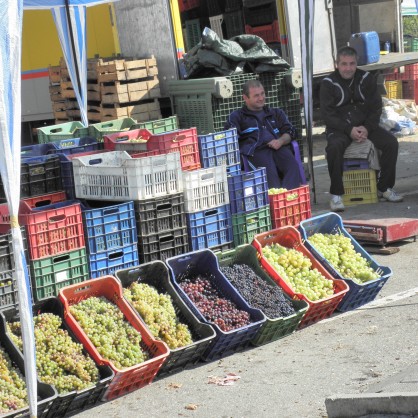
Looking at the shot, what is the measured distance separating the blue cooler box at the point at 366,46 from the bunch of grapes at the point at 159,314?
9747 mm

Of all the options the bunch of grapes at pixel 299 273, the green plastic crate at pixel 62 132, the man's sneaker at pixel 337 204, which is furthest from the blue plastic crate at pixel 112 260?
the man's sneaker at pixel 337 204

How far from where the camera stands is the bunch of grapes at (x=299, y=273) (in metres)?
7.06

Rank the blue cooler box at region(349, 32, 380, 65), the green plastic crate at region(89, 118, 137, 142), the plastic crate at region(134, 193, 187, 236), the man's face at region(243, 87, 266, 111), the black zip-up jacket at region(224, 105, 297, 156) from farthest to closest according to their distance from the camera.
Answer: the blue cooler box at region(349, 32, 380, 65) → the green plastic crate at region(89, 118, 137, 142) → the black zip-up jacket at region(224, 105, 297, 156) → the man's face at region(243, 87, 266, 111) → the plastic crate at region(134, 193, 187, 236)

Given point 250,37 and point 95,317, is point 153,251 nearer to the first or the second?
point 95,317

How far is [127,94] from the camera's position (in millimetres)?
12766

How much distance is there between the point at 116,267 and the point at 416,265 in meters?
2.97

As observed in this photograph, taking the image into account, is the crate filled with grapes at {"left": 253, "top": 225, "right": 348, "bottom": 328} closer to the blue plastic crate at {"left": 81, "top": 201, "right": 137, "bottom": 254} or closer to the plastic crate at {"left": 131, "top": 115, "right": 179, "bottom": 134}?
the blue plastic crate at {"left": 81, "top": 201, "right": 137, "bottom": 254}

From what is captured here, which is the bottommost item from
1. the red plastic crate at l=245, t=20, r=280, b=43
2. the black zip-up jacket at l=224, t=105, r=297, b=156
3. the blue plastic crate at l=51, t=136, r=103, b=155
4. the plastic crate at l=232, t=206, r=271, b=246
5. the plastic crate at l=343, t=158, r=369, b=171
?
the plastic crate at l=343, t=158, r=369, b=171

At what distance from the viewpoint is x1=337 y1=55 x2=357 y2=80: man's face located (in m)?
10.8

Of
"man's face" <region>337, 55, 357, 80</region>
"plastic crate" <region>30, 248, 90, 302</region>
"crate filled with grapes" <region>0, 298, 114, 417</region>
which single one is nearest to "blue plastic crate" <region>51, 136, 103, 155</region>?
"plastic crate" <region>30, 248, 90, 302</region>

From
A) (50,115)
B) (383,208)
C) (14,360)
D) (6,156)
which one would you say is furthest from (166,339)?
(50,115)

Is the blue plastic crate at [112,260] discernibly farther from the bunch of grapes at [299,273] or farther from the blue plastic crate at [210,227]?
the bunch of grapes at [299,273]

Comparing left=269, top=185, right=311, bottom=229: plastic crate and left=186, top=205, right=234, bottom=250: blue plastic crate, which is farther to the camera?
left=269, top=185, right=311, bottom=229: plastic crate

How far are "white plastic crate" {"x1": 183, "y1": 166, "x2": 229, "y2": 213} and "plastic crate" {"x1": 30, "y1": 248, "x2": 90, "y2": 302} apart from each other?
3.08ft
